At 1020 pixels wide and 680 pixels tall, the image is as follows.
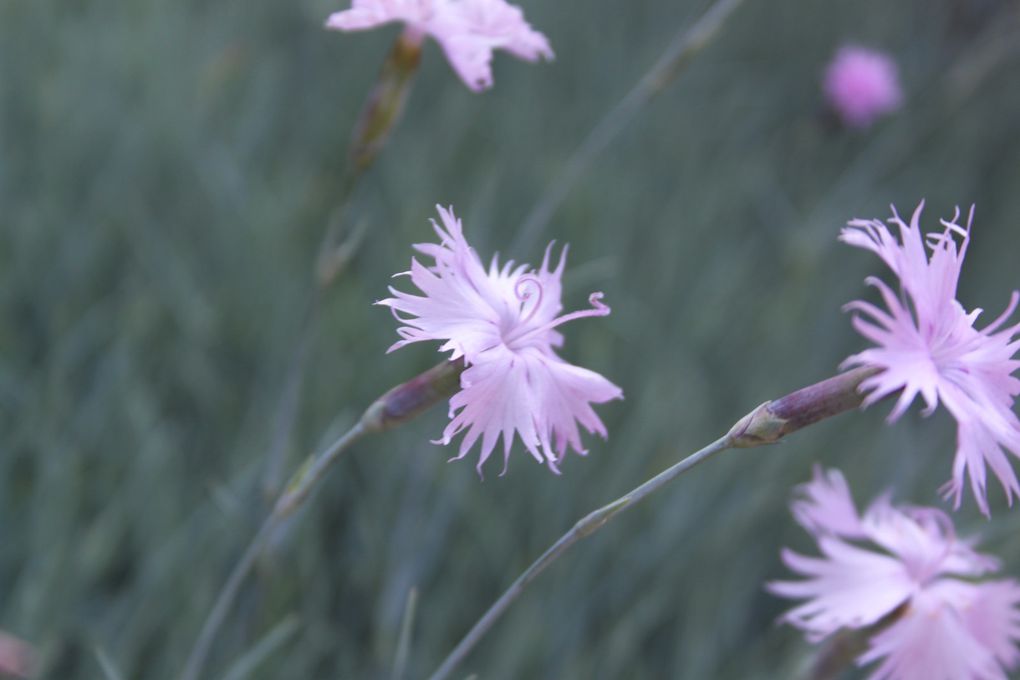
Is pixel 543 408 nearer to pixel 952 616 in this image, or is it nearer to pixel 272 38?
pixel 952 616

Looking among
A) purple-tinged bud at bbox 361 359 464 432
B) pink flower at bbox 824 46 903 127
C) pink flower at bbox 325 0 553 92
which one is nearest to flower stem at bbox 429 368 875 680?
purple-tinged bud at bbox 361 359 464 432

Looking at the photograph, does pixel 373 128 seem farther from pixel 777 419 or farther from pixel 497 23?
pixel 777 419

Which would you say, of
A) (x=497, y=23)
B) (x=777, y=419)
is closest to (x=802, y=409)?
(x=777, y=419)

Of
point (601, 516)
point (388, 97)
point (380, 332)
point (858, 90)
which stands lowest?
point (601, 516)

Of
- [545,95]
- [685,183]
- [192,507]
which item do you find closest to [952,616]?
[192,507]

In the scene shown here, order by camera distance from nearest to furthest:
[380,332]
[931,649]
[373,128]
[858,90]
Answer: [931,649] < [373,128] < [380,332] < [858,90]

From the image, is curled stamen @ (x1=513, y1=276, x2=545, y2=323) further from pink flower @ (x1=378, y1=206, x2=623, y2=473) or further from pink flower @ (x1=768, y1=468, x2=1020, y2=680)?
pink flower @ (x1=768, y1=468, x2=1020, y2=680)

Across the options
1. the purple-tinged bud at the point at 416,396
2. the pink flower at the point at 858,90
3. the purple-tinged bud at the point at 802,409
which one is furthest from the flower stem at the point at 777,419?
the pink flower at the point at 858,90
